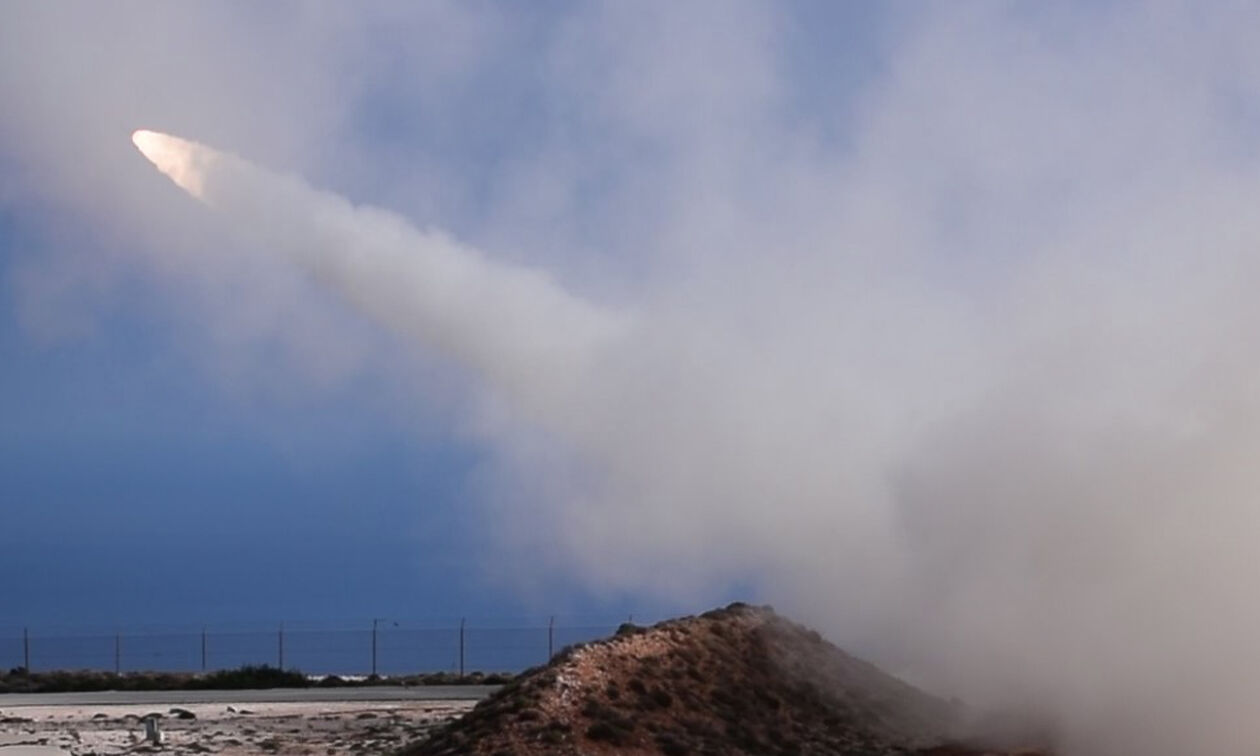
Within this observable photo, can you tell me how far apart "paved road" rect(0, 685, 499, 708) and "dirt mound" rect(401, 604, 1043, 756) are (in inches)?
525

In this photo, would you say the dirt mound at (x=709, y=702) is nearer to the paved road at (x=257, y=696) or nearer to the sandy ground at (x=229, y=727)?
the sandy ground at (x=229, y=727)

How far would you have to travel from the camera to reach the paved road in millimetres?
36719

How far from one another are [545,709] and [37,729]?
1537 centimetres

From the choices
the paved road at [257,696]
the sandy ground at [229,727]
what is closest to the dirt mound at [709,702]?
the sandy ground at [229,727]

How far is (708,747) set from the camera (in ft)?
64.8

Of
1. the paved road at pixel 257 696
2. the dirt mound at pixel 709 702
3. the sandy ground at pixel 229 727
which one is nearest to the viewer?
Answer: the dirt mound at pixel 709 702

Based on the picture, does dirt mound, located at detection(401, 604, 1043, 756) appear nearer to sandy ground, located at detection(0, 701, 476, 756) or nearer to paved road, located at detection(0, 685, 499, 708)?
sandy ground, located at detection(0, 701, 476, 756)

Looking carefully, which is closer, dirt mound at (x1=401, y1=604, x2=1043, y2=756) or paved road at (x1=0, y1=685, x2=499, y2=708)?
dirt mound at (x1=401, y1=604, x2=1043, y2=756)

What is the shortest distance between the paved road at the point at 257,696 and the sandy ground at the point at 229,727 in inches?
49.6

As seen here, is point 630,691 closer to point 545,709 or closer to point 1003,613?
point 545,709

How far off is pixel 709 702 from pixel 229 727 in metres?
12.3

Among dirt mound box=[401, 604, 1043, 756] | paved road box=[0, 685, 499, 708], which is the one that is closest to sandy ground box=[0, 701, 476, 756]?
paved road box=[0, 685, 499, 708]

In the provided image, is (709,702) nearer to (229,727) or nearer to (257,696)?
(229,727)

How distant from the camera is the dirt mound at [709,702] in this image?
1939 cm
